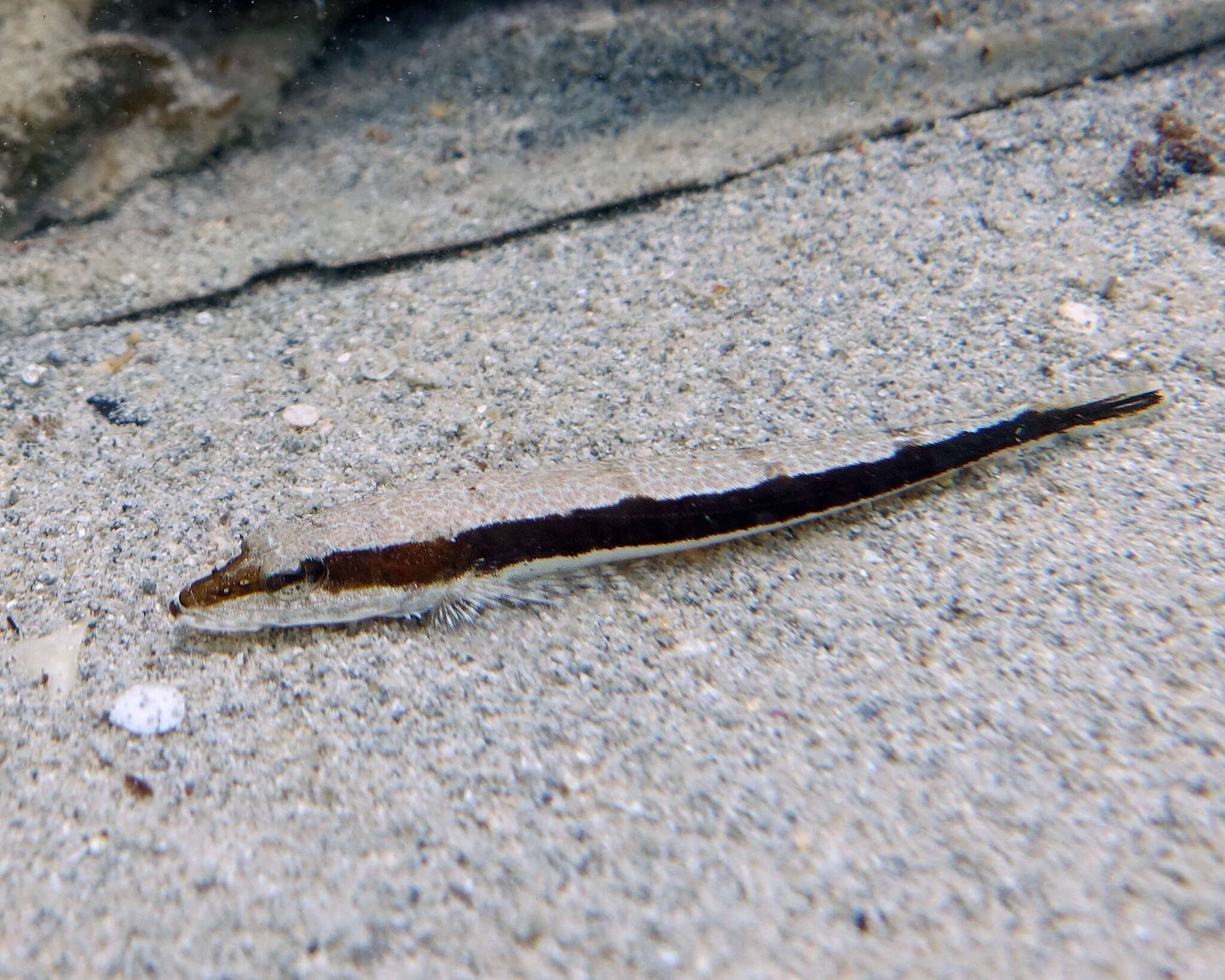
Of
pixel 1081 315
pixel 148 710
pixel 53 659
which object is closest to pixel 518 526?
pixel 148 710

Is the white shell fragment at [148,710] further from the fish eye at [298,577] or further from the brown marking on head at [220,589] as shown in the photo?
the fish eye at [298,577]

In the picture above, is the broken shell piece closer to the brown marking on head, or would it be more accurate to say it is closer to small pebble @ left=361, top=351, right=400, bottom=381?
small pebble @ left=361, top=351, right=400, bottom=381

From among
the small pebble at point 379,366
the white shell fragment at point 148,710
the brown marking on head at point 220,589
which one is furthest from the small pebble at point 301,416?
the white shell fragment at point 148,710

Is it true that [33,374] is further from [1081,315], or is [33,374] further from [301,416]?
[1081,315]

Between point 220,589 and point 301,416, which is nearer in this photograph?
point 220,589

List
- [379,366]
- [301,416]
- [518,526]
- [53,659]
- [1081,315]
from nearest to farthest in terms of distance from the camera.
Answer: [53,659], [518,526], [301,416], [1081,315], [379,366]

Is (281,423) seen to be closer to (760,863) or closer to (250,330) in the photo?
(250,330)

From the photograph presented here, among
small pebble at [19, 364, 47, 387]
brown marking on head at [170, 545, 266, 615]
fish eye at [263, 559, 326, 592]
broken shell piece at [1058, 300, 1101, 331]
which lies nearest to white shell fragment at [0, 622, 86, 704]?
brown marking on head at [170, 545, 266, 615]
